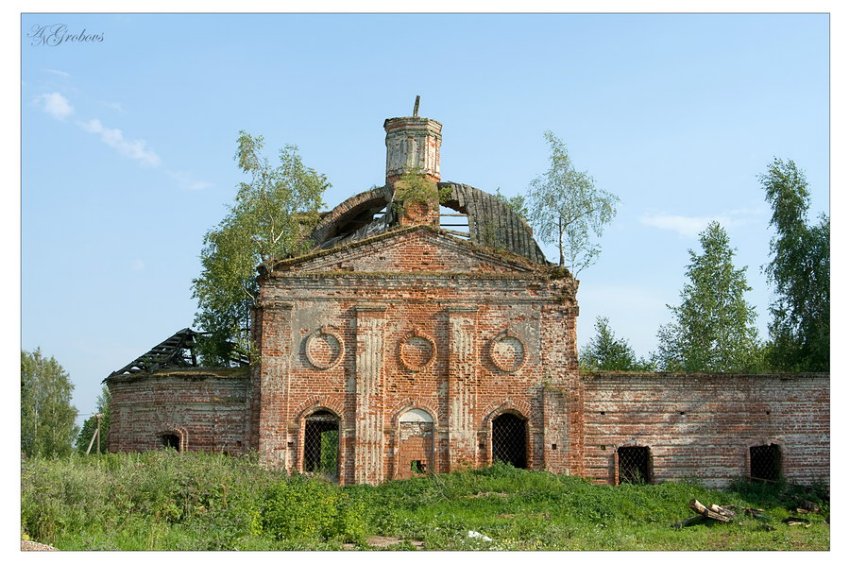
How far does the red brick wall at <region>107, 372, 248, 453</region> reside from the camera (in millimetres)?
22516

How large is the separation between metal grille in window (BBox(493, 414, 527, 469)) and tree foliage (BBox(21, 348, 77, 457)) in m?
21.8

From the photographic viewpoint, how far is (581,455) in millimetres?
22188

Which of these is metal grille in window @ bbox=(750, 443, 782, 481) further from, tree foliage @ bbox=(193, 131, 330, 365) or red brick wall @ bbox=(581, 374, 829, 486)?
tree foliage @ bbox=(193, 131, 330, 365)

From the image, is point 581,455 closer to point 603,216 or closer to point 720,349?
point 603,216

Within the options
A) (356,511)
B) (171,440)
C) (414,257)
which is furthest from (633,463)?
(171,440)

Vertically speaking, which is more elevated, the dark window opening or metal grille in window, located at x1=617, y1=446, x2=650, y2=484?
the dark window opening

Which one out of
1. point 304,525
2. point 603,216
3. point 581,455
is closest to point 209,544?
point 304,525

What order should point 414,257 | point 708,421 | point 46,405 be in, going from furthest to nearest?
1. point 46,405
2. point 414,257
3. point 708,421

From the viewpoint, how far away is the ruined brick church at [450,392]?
2208 cm

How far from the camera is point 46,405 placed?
39.2 m

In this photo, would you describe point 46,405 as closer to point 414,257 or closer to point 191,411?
point 191,411

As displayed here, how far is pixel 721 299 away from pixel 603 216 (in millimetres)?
8729

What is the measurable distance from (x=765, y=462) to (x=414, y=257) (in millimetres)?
9512

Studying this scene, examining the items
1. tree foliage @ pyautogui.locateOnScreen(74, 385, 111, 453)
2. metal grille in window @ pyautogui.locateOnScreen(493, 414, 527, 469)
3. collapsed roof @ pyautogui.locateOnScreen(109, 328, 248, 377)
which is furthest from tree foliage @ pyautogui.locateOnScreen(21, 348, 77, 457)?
metal grille in window @ pyautogui.locateOnScreen(493, 414, 527, 469)
